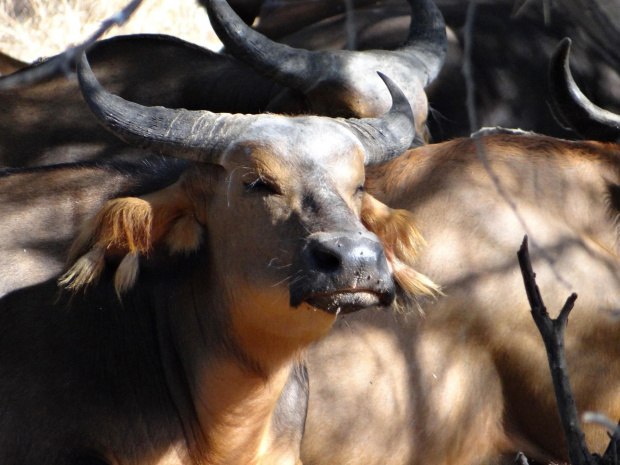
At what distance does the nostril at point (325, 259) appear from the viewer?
2.88 meters

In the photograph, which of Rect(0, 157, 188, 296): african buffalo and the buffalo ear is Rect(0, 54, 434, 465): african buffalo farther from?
Rect(0, 157, 188, 296): african buffalo

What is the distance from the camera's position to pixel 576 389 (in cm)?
406

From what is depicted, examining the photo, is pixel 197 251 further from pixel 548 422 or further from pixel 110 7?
pixel 110 7

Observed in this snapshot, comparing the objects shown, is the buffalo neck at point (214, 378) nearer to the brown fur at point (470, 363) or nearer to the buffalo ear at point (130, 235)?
the buffalo ear at point (130, 235)

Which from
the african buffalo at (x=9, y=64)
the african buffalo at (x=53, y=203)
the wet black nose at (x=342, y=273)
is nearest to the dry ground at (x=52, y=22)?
the african buffalo at (x=9, y=64)

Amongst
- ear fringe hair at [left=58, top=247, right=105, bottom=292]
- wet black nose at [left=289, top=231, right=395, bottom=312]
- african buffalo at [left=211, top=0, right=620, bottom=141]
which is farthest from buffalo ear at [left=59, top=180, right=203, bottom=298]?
african buffalo at [left=211, top=0, right=620, bottom=141]

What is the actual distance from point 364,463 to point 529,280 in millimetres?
1737

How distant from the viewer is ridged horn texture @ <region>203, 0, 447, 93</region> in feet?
17.1

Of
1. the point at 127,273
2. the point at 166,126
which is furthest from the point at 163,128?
the point at 127,273

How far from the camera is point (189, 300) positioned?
11.7ft

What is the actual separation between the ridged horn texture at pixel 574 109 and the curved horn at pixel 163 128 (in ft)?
6.62

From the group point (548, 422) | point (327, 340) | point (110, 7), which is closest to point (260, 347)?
point (327, 340)

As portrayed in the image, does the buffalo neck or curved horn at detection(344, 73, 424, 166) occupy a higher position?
curved horn at detection(344, 73, 424, 166)

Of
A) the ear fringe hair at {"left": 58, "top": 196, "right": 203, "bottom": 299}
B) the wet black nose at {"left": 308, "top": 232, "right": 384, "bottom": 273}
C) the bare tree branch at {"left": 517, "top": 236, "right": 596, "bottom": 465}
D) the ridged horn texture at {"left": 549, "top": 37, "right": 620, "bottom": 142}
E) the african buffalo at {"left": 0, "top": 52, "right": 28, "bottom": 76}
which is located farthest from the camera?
the african buffalo at {"left": 0, "top": 52, "right": 28, "bottom": 76}
